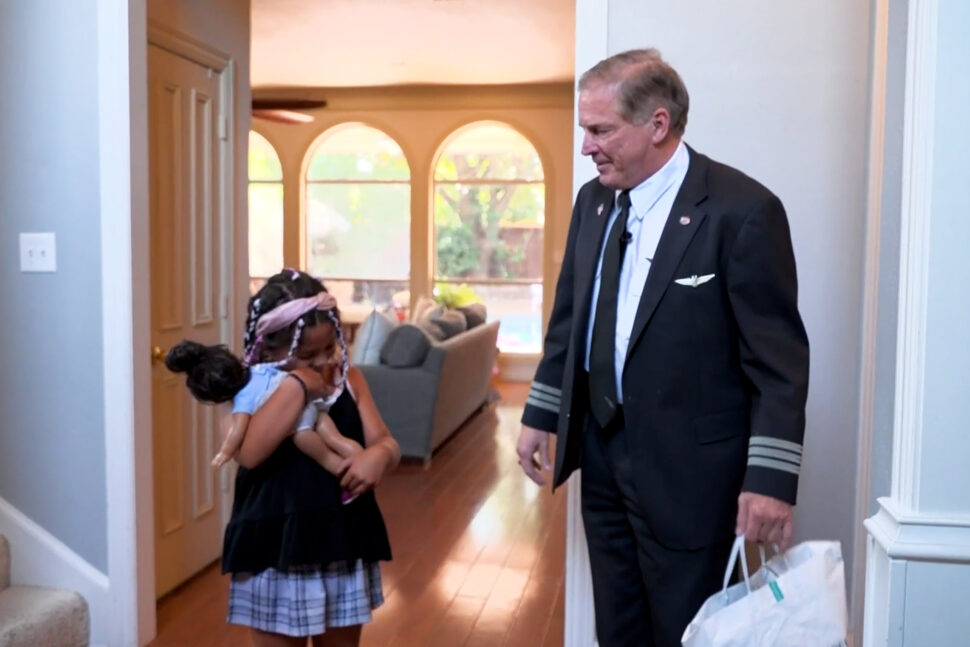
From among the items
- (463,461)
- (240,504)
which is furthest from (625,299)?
(463,461)

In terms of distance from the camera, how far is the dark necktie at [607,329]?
1912mm

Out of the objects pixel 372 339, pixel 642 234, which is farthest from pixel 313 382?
pixel 372 339

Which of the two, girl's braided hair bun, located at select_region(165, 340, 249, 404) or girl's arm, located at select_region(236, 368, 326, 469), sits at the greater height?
girl's braided hair bun, located at select_region(165, 340, 249, 404)

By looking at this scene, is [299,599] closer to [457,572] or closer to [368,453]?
[368,453]

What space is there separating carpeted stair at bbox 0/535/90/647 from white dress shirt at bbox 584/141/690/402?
193 centimetres

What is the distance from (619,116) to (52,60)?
1.95 m

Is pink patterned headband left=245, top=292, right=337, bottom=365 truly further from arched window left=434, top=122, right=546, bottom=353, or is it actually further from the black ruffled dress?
arched window left=434, top=122, right=546, bottom=353

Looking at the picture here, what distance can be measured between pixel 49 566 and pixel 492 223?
7809mm

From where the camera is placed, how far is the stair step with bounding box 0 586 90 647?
278cm

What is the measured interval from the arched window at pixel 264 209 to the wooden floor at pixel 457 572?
594 centimetres

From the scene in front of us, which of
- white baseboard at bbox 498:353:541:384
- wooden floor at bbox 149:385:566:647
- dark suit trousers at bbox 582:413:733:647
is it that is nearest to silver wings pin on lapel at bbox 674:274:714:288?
dark suit trousers at bbox 582:413:733:647

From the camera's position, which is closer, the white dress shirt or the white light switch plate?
the white dress shirt

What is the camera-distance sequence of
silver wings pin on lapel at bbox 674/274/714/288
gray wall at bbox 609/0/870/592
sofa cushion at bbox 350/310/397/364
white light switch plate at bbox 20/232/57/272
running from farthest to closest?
sofa cushion at bbox 350/310/397/364, white light switch plate at bbox 20/232/57/272, gray wall at bbox 609/0/870/592, silver wings pin on lapel at bbox 674/274/714/288

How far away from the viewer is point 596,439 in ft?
6.57
